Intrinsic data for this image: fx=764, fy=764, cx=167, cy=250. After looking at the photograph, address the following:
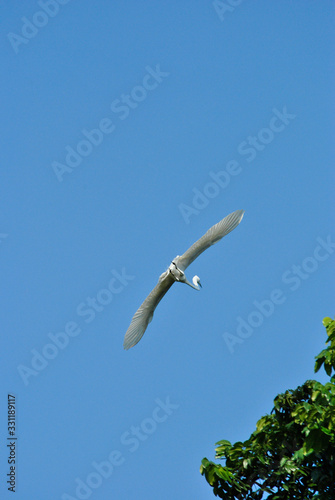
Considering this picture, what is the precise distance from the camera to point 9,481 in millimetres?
15375

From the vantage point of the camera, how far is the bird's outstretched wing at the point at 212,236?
14969 mm

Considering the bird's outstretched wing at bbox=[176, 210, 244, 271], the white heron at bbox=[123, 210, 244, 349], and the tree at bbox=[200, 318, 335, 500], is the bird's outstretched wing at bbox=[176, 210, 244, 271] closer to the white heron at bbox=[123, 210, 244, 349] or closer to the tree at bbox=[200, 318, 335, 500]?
the white heron at bbox=[123, 210, 244, 349]

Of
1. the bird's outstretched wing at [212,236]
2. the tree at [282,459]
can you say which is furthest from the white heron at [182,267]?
the tree at [282,459]

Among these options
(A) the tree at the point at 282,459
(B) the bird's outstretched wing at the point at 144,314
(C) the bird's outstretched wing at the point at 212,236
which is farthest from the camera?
(B) the bird's outstretched wing at the point at 144,314

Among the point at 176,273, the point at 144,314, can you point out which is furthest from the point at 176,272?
the point at 144,314

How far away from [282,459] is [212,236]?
16.8 ft

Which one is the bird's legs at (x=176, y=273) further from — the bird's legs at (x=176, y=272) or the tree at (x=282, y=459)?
the tree at (x=282, y=459)

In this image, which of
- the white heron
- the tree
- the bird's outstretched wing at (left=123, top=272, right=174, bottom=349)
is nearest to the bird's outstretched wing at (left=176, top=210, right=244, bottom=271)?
the white heron

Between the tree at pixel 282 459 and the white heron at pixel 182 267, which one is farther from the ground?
the white heron at pixel 182 267

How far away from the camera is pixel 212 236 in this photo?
49.2 ft

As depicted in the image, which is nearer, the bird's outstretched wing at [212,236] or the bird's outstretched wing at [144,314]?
the bird's outstretched wing at [212,236]

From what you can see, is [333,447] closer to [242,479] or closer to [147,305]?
[242,479]

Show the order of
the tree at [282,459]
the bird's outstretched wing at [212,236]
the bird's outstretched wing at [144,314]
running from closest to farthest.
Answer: the tree at [282,459], the bird's outstretched wing at [212,236], the bird's outstretched wing at [144,314]

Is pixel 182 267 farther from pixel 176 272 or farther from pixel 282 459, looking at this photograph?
pixel 282 459
